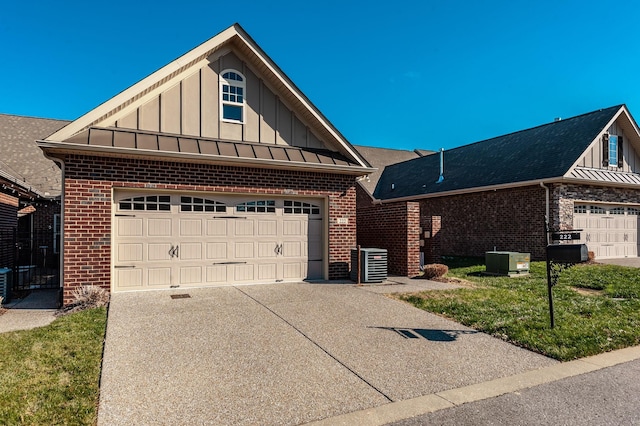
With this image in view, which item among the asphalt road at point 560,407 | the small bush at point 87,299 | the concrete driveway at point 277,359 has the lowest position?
the asphalt road at point 560,407

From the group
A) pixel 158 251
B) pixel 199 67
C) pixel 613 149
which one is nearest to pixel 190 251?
pixel 158 251

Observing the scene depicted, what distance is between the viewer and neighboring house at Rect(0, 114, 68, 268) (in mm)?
13336

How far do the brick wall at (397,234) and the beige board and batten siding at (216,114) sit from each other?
323cm

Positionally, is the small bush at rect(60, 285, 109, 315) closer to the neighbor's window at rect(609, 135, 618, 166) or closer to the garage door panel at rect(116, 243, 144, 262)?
the garage door panel at rect(116, 243, 144, 262)

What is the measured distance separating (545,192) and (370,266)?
9.64 metres

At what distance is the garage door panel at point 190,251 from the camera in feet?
31.6

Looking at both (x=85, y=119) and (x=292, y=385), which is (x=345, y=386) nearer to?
(x=292, y=385)

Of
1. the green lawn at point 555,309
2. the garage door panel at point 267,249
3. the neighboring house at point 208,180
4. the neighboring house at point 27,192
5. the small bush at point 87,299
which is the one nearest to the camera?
the green lawn at point 555,309

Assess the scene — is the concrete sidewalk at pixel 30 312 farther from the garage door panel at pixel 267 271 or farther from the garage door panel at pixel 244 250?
the garage door panel at pixel 267 271

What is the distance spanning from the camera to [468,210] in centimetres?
1967

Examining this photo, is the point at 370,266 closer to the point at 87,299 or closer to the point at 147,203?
the point at 147,203

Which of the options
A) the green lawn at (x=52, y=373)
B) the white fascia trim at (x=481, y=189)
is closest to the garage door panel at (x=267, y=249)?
the green lawn at (x=52, y=373)

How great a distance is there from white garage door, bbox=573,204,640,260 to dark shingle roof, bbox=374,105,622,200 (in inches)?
93.6

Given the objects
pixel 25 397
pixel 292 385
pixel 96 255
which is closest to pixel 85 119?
pixel 96 255
